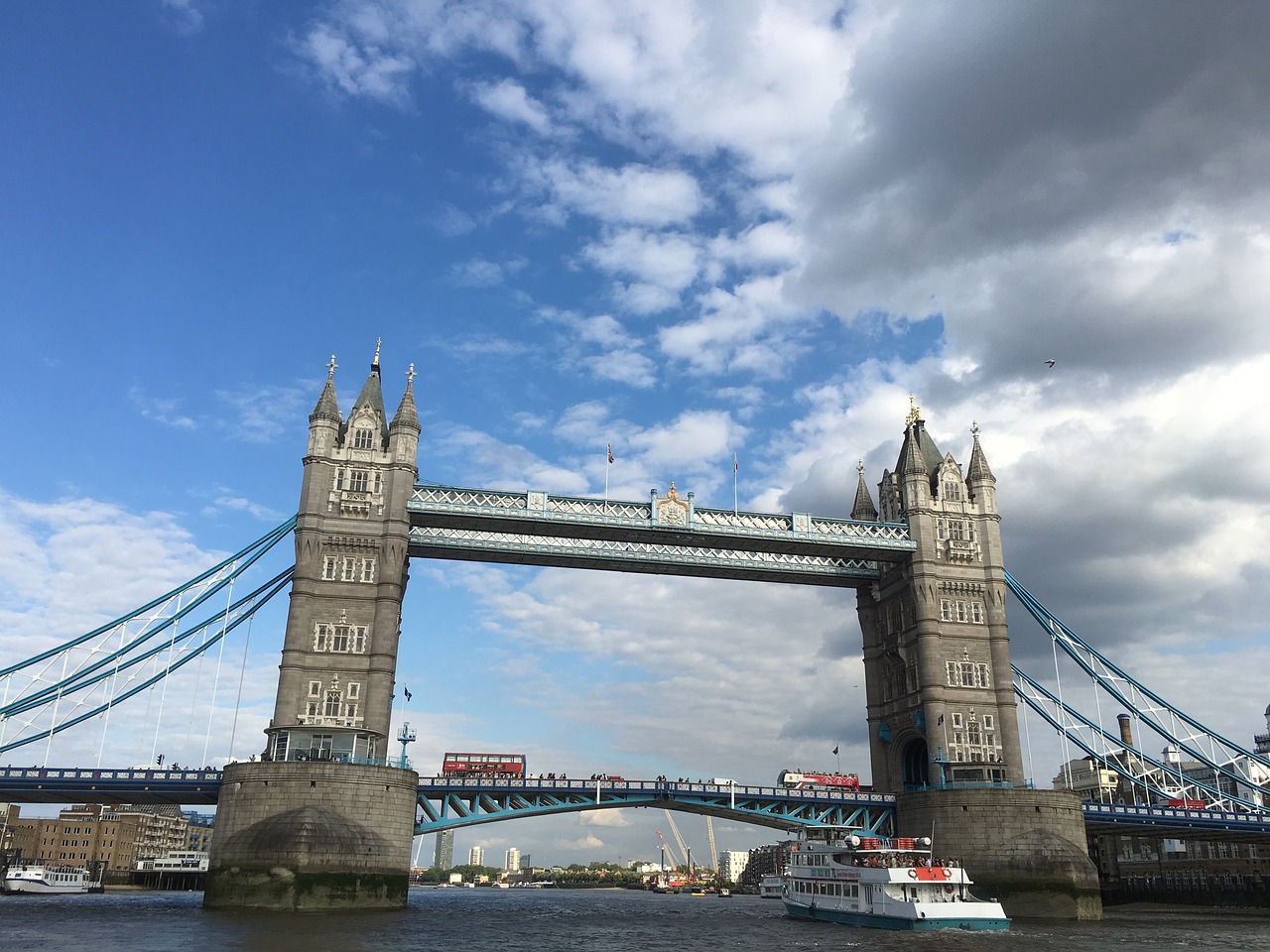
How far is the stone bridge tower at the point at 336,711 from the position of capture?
56812 mm

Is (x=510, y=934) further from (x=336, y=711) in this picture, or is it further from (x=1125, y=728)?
(x=1125, y=728)

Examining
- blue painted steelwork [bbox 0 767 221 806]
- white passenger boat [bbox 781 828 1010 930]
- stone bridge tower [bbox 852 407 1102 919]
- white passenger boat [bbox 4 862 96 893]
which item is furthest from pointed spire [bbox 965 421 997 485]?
white passenger boat [bbox 4 862 96 893]

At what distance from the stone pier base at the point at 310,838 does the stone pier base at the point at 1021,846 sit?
3596cm

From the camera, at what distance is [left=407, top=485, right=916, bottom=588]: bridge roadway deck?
72.8 meters

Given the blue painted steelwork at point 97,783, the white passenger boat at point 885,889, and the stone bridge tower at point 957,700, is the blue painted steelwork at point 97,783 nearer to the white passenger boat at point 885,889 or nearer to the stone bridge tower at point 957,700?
the white passenger boat at point 885,889

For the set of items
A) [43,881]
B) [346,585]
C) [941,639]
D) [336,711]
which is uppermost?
[346,585]

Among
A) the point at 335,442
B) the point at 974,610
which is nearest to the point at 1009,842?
the point at 974,610

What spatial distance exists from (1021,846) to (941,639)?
16.1 m

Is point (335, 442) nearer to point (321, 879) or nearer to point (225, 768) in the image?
point (225, 768)

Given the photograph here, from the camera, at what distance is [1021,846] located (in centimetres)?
6625

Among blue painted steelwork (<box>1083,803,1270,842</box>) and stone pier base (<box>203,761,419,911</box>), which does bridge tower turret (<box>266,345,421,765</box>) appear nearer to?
stone pier base (<box>203,761,419,911</box>)

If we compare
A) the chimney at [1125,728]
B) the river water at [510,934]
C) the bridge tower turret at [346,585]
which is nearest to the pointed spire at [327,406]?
the bridge tower turret at [346,585]

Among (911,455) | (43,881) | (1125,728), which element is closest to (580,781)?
(911,455)

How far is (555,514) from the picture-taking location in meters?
73.1
